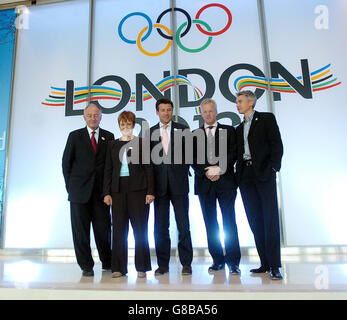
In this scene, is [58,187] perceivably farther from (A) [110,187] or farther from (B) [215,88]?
(B) [215,88]

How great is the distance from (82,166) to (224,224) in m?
1.27

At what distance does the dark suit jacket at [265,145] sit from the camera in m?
2.33

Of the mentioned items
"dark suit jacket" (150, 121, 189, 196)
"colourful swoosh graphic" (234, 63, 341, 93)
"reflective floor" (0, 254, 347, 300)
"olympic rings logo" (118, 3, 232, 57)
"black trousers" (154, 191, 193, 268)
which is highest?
"olympic rings logo" (118, 3, 232, 57)

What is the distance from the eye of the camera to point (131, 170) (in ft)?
8.07

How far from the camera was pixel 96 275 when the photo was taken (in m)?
2.53

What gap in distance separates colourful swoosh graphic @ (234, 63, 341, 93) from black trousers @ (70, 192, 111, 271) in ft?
8.47

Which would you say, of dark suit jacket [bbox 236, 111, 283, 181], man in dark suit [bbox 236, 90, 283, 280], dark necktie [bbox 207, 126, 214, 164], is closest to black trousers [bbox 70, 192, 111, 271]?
dark necktie [bbox 207, 126, 214, 164]

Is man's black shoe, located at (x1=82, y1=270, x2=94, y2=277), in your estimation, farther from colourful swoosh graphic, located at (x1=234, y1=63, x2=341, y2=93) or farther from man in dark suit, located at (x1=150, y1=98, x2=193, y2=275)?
colourful swoosh graphic, located at (x1=234, y1=63, x2=341, y2=93)

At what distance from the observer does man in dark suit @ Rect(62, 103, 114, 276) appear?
2529 millimetres

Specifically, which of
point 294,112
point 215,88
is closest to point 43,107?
point 215,88

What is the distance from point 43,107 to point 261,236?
12.1ft

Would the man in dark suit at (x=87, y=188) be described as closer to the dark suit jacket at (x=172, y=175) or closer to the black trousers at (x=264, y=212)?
the dark suit jacket at (x=172, y=175)

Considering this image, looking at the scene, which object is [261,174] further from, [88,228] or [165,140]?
[88,228]

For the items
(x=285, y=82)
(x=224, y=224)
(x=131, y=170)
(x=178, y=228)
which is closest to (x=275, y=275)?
(x=224, y=224)
